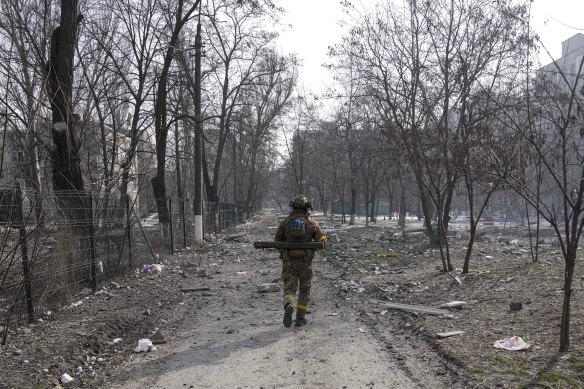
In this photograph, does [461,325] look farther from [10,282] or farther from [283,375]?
[10,282]

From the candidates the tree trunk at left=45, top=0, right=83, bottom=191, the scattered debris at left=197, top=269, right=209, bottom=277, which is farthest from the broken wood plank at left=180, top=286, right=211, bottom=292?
the tree trunk at left=45, top=0, right=83, bottom=191

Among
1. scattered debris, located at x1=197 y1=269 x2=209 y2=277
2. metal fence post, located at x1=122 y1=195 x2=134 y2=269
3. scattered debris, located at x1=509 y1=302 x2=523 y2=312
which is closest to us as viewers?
scattered debris, located at x1=509 y1=302 x2=523 y2=312

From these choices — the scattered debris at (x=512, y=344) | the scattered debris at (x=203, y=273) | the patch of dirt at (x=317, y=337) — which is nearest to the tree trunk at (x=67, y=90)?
the patch of dirt at (x=317, y=337)

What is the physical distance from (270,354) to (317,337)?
896 millimetres

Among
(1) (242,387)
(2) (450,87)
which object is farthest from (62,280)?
(2) (450,87)

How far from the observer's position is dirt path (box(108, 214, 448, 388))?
479 cm

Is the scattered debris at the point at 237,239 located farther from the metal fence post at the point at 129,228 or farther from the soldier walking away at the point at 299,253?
the soldier walking away at the point at 299,253

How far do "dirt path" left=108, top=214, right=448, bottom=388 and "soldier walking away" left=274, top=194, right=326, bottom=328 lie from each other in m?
0.48

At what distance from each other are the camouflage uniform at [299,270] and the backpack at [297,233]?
54 millimetres

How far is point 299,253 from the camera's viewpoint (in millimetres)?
7230

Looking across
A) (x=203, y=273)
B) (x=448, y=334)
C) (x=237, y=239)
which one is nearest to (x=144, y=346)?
(x=448, y=334)

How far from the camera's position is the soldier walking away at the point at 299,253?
7.14 m

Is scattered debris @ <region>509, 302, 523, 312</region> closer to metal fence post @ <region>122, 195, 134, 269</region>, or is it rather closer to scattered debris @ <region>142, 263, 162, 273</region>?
metal fence post @ <region>122, 195, 134, 269</region>

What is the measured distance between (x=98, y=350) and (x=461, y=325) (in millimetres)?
4515
